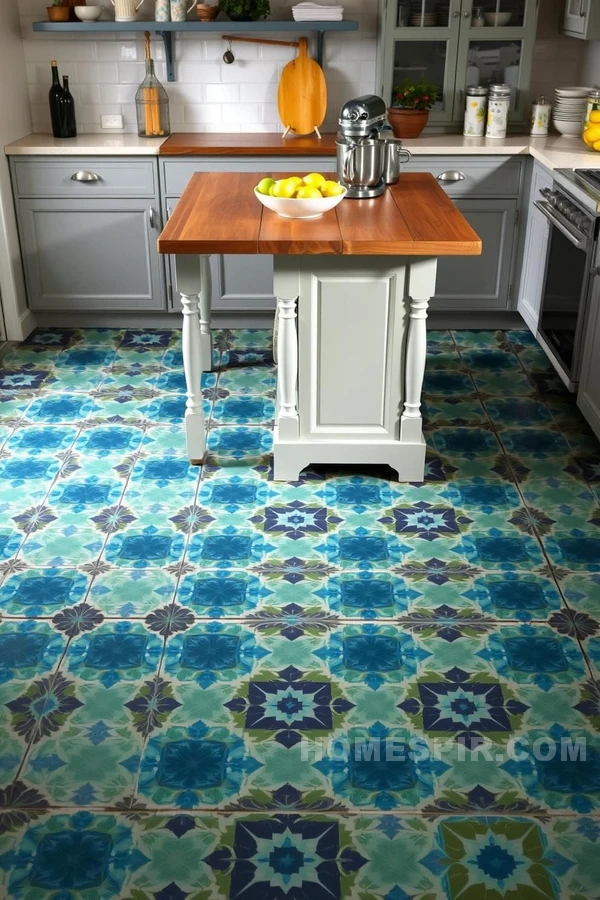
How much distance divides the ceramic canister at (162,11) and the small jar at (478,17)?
1.51m

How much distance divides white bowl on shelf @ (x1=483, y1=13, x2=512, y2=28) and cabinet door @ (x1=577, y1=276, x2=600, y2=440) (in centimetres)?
181

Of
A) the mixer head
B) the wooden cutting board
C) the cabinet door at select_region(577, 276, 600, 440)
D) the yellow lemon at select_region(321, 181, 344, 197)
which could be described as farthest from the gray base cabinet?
the cabinet door at select_region(577, 276, 600, 440)

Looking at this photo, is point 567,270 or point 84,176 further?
point 84,176

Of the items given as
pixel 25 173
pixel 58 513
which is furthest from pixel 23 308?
pixel 58 513

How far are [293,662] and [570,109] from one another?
351 cm

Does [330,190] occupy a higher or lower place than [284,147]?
higher

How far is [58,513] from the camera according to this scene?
130 inches

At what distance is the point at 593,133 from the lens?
445 cm

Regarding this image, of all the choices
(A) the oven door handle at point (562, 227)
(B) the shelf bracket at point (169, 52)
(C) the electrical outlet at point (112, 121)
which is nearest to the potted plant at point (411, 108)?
(A) the oven door handle at point (562, 227)

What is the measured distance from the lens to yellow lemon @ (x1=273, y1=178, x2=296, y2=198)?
324 cm

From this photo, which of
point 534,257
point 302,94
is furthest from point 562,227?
point 302,94

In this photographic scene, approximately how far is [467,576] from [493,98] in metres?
2.81

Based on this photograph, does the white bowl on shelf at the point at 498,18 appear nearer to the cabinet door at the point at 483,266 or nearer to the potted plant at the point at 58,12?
the cabinet door at the point at 483,266

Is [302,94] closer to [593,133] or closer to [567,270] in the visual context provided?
[593,133]
